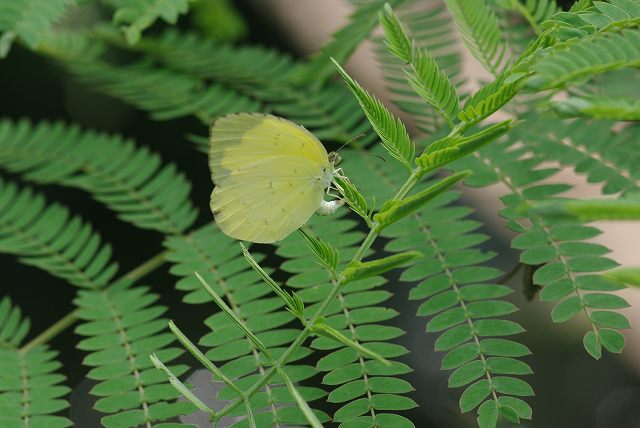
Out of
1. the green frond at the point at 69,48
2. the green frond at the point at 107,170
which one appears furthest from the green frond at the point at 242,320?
the green frond at the point at 69,48

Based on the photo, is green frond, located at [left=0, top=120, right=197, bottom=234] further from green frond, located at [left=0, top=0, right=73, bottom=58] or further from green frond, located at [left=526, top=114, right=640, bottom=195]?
green frond, located at [left=526, top=114, right=640, bottom=195]

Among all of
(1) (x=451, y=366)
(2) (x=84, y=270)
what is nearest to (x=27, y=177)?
(2) (x=84, y=270)

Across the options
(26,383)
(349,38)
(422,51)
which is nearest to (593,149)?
(422,51)

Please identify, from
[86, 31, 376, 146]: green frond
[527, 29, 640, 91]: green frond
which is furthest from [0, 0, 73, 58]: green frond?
[527, 29, 640, 91]: green frond

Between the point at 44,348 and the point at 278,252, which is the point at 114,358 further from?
the point at 278,252

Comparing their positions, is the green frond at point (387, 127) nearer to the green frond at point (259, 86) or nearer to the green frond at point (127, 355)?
the green frond at point (127, 355)

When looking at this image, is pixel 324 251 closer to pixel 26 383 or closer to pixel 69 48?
pixel 26 383
